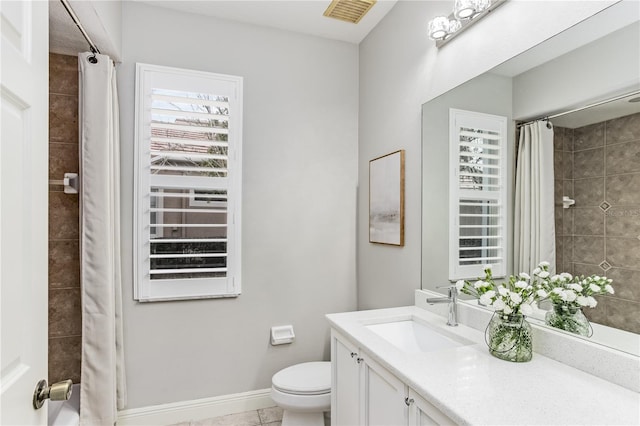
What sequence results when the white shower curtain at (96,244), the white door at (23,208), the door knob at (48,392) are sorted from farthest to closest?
the white shower curtain at (96,244)
the door knob at (48,392)
the white door at (23,208)

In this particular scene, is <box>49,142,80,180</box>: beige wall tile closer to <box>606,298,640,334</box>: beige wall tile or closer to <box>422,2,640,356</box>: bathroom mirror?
<box>422,2,640,356</box>: bathroom mirror

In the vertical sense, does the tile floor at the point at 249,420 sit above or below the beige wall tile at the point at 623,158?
below

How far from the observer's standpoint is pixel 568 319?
126cm

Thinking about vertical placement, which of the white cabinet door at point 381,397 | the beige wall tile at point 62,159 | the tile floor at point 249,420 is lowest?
the tile floor at point 249,420

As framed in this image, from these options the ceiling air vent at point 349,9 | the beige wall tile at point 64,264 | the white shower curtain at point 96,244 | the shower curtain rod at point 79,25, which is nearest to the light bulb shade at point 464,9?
the ceiling air vent at point 349,9

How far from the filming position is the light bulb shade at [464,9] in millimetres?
1591

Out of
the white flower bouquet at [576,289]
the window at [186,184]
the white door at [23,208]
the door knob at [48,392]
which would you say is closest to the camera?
the white door at [23,208]

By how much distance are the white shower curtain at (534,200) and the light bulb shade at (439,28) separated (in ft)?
2.19

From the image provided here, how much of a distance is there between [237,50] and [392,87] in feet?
3.71

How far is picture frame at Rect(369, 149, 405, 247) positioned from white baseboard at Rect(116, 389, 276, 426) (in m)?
1.41

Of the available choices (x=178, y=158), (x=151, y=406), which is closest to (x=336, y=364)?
(x=151, y=406)

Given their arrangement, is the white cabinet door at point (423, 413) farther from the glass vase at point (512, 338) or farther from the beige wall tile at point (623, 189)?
the beige wall tile at point (623, 189)

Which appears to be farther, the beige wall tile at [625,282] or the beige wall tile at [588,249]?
the beige wall tile at [588,249]

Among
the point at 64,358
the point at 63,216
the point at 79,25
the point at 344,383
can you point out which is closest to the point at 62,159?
the point at 63,216
